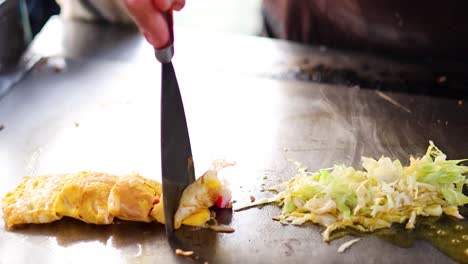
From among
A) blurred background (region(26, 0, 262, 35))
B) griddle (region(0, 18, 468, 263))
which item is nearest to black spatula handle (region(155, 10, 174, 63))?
griddle (region(0, 18, 468, 263))

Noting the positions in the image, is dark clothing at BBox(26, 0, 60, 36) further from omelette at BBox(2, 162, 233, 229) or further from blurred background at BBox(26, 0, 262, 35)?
omelette at BBox(2, 162, 233, 229)

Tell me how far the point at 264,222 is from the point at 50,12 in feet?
4.43

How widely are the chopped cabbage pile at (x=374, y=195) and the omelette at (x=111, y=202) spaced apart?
142 mm

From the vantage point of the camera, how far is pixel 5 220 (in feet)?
5.45

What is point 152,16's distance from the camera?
1445 mm

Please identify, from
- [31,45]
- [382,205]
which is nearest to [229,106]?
[382,205]

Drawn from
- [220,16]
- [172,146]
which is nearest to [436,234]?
[172,146]

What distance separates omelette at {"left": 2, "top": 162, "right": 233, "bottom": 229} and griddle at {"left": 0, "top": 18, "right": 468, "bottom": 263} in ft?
0.10

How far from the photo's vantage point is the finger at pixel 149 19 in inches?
56.5

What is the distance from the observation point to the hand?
1.44 meters

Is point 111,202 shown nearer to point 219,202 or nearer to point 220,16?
point 219,202

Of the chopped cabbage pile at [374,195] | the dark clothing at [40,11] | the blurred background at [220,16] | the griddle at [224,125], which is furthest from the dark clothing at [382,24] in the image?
the dark clothing at [40,11]

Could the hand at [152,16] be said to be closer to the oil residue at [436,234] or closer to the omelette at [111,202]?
the omelette at [111,202]

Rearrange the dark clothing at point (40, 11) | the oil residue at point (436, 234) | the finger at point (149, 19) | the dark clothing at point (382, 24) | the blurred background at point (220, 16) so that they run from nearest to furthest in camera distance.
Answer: the finger at point (149, 19) → the oil residue at point (436, 234) → the dark clothing at point (382, 24) → the dark clothing at point (40, 11) → the blurred background at point (220, 16)
